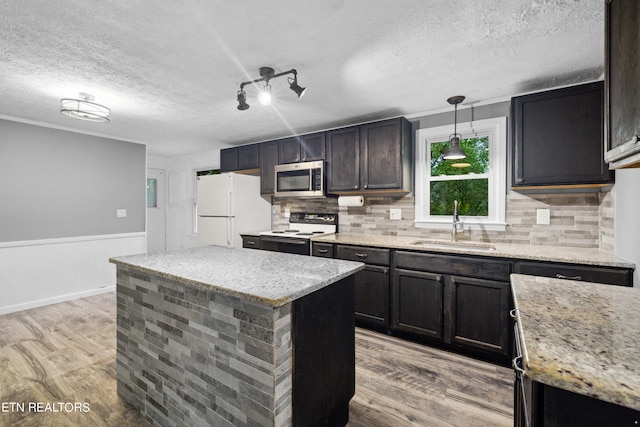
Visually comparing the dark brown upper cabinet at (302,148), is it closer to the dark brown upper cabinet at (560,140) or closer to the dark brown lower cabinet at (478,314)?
the dark brown upper cabinet at (560,140)

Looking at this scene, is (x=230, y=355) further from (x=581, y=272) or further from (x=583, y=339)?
(x=581, y=272)

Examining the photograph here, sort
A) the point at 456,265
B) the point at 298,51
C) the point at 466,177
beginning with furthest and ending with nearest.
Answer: the point at 466,177
the point at 456,265
the point at 298,51

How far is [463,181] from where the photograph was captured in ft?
10.4

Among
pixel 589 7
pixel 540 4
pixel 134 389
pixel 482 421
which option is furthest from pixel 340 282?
pixel 589 7

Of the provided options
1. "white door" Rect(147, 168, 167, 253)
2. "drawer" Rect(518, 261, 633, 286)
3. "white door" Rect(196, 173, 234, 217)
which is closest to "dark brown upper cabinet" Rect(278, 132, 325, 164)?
"white door" Rect(196, 173, 234, 217)

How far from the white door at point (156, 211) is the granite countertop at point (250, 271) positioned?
14.9 ft

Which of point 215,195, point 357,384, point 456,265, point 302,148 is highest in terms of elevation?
point 302,148

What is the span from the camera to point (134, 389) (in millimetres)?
1862

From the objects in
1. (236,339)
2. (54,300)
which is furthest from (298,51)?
(54,300)

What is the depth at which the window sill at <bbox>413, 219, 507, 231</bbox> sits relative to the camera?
291cm

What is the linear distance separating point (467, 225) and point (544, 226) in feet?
2.08

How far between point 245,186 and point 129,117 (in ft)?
5.29

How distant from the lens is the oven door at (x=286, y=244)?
3.43 metres

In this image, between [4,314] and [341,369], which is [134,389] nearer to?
[341,369]
